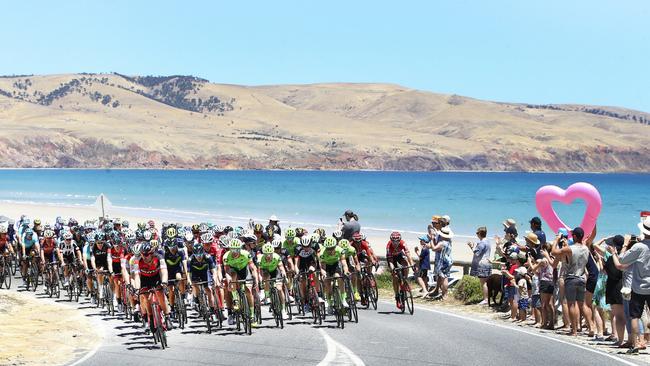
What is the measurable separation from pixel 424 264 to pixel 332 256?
14.3 feet

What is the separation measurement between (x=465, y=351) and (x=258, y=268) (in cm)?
570

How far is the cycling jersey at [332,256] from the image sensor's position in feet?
61.3

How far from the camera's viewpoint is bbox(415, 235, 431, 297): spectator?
72.1ft

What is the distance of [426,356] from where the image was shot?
14.2 meters

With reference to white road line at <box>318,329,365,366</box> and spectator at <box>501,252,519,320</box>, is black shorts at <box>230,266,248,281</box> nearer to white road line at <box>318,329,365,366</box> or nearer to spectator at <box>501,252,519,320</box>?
white road line at <box>318,329,365,366</box>

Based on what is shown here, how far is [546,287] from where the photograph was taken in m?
17.3

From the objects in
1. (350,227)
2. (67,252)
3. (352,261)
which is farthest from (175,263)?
(350,227)

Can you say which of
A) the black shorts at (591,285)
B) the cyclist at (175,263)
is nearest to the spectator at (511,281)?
the black shorts at (591,285)

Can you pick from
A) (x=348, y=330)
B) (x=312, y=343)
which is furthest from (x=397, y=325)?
(x=312, y=343)

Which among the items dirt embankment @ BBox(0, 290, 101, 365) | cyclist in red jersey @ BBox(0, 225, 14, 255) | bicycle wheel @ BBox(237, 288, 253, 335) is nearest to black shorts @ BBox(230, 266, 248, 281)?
bicycle wheel @ BBox(237, 288, 253, 335)

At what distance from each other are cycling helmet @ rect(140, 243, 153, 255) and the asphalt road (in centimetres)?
161

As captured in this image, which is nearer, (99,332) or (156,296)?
(156,296)

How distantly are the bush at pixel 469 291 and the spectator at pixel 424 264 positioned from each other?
0.92 m

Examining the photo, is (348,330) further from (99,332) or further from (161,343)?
(99,332)
